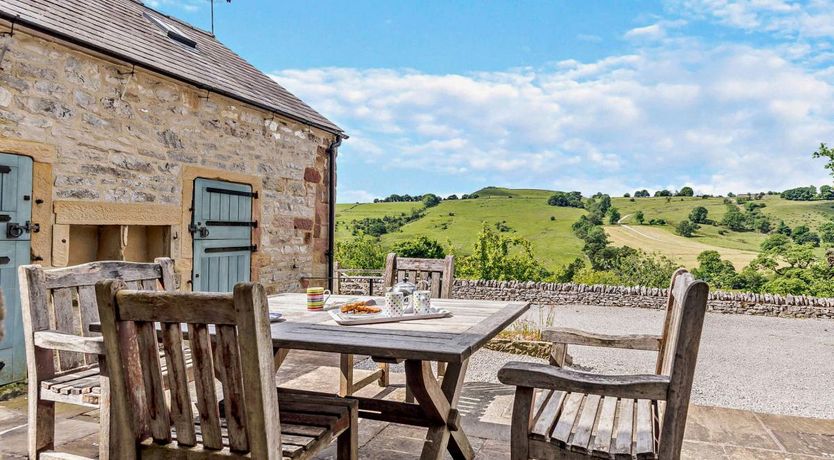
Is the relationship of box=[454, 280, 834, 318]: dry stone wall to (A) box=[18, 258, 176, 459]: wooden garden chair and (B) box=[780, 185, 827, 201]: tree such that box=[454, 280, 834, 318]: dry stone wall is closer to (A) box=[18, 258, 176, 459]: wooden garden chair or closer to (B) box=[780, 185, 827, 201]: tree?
(A) box=[18, 258, 176, 459]: wooden garden chair

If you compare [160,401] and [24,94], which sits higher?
[24,94]

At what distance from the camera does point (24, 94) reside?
12.6 feet

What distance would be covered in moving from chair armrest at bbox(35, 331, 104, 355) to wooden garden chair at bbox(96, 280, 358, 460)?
46 cm

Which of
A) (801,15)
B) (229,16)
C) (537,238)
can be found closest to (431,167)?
(537,238)

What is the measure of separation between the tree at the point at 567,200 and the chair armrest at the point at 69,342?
4203 cm

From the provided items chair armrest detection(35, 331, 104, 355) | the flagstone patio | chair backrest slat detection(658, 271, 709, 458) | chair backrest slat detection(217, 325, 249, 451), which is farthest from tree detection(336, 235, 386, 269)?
chair backrest slat detection(658, 271, 709, 458)

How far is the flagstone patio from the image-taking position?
2697mm

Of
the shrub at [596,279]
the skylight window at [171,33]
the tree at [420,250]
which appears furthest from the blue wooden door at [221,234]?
the tree at [420,250]

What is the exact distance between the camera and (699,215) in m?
38.3

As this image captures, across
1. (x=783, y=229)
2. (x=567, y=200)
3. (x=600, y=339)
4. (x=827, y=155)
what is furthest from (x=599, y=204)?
(x=600, y=339)

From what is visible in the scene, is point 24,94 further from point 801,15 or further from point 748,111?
point 748,111

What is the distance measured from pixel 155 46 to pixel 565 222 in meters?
35.0

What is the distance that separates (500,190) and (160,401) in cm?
4739

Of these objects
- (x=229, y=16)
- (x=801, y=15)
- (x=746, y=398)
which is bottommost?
(x=746, y=398)
